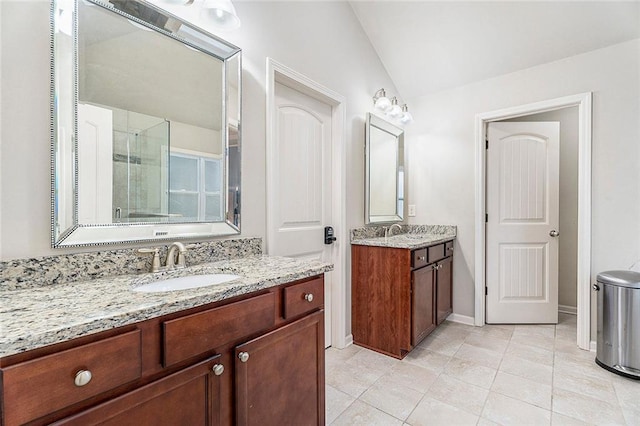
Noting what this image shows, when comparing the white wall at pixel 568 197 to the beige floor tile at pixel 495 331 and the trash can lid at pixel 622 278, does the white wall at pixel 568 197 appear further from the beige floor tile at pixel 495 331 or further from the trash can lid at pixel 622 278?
the trash can lid at pixel 622 278

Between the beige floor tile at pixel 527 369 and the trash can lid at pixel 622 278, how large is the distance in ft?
2.46

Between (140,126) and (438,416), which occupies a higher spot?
(140,126)

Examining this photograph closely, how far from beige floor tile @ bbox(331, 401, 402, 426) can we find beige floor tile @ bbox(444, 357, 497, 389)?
68 cm

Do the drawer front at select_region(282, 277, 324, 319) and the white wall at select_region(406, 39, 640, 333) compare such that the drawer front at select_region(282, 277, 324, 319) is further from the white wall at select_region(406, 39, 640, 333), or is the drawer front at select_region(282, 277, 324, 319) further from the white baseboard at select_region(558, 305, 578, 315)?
the white baseboard at select_region(558, 305, 578, 315)

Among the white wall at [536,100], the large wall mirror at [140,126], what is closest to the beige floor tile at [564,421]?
the white wall at [536,100]

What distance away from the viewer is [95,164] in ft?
3.85

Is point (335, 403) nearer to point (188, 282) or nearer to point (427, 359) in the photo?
point (427, 359)

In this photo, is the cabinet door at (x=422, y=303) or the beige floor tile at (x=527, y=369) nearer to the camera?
the beige floor tile at (x=527, y=369)

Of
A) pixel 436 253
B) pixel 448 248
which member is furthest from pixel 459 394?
pixel 448 248

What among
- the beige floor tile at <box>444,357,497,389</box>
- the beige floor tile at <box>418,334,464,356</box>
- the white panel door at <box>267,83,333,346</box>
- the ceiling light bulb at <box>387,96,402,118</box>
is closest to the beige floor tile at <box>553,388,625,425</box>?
the beige floor tile at <box>444,357,497,389</box>

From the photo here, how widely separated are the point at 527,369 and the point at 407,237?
1306 millimetres

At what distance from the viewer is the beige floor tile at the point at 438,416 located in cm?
160

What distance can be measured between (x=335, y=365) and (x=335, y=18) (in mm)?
2716

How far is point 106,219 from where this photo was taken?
1.21m
